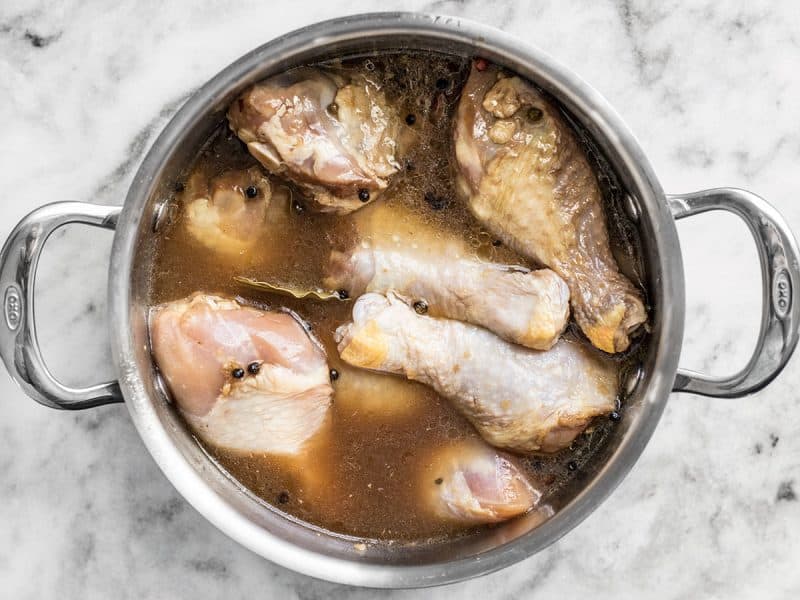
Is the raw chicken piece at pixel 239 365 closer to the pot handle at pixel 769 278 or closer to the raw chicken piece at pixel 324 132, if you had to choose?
the raw chicken piece at pixel 324 132

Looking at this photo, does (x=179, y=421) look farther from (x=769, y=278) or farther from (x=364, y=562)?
(x=769, y=278)

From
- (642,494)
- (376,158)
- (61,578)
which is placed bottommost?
(61,578)

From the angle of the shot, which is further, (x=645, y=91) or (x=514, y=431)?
(x=645, y=91)

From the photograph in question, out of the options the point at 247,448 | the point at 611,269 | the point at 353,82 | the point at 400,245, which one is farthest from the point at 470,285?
the point at 247,448

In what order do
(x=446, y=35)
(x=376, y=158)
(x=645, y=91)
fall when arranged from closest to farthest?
(x=446, y=35)
(x=376, y=158)
(x=645, y=91)

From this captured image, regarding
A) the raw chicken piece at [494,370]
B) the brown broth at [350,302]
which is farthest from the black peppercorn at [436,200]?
the raw chicken piece at [494,370]

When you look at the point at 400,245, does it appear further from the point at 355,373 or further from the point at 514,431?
the point at 514,431

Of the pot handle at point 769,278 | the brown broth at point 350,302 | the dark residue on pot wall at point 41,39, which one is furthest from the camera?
the dark residue on pot wall at point 41,39
